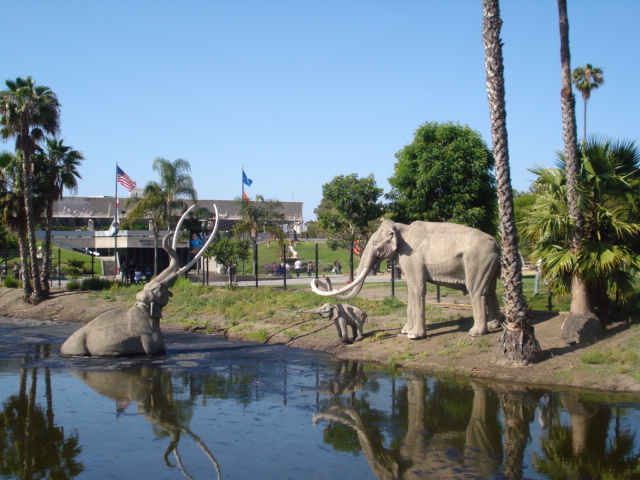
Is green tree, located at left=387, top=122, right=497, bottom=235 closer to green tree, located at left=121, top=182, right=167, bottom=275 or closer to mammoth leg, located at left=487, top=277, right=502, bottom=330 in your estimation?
mammoth leg, located at left=487, top=277, right=502, bottom=330

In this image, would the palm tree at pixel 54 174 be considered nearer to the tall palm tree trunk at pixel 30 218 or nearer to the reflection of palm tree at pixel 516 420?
the tall palm tree trunk at pixel 30 218

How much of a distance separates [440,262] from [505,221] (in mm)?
2284

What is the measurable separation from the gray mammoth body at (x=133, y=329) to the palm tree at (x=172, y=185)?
23974 mm

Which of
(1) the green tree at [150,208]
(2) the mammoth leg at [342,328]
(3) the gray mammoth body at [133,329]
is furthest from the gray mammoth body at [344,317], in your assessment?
(1) the green tree at [150,208]

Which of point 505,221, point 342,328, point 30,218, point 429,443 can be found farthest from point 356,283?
point 30,218

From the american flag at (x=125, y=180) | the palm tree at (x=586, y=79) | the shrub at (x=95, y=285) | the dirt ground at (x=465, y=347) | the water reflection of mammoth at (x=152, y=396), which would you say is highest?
the palm tree at (x=586, y=79)

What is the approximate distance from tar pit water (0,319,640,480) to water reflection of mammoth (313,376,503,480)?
1.1 inches

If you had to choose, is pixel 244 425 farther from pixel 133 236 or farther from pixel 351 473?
pixel 133 236

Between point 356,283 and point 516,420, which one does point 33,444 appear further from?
point 356,283

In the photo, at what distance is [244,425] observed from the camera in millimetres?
9648

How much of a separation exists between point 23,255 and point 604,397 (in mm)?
25440

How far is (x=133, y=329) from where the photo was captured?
14.7 metres

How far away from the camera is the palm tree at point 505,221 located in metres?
12.7

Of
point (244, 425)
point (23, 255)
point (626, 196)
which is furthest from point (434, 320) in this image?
point (23, 255)
